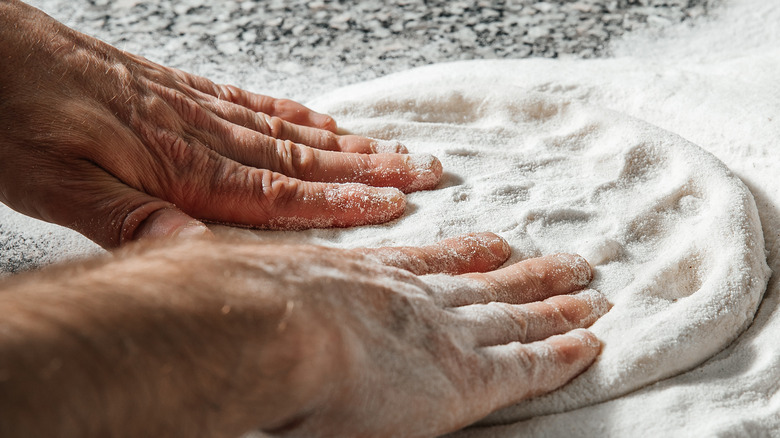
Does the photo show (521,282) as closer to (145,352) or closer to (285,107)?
(145,352)

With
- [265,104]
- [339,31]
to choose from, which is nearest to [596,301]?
[265,104]

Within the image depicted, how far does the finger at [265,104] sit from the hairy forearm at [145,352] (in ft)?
2.88

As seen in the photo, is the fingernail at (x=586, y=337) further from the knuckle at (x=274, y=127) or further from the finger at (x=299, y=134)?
the knuckle at (x=274, y=127)

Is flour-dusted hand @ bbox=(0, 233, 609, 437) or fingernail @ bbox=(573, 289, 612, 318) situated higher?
flour-dusted hand @ bbox=(0, 233, 609, 437)

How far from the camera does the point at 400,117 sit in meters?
1.54

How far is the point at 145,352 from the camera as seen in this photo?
53 centimetres

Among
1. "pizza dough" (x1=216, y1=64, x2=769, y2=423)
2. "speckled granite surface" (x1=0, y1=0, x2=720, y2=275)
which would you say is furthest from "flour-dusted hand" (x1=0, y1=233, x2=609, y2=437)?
"speckled granite surface" (x1=0, y1=0, x2=720, y2=275)

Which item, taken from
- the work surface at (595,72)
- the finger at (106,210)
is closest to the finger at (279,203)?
the finger at (106,210)

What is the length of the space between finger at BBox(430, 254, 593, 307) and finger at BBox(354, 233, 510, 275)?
0.05 meters

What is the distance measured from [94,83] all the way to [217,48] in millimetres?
912

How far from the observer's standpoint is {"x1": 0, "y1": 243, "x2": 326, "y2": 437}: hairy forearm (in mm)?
483

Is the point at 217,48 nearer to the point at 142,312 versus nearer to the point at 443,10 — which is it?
the point at 443,10

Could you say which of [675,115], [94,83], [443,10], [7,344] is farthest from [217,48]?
[7,344]

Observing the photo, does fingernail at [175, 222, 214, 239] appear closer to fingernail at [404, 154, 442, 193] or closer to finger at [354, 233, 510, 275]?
finger at [354, 233, 510, 275]
